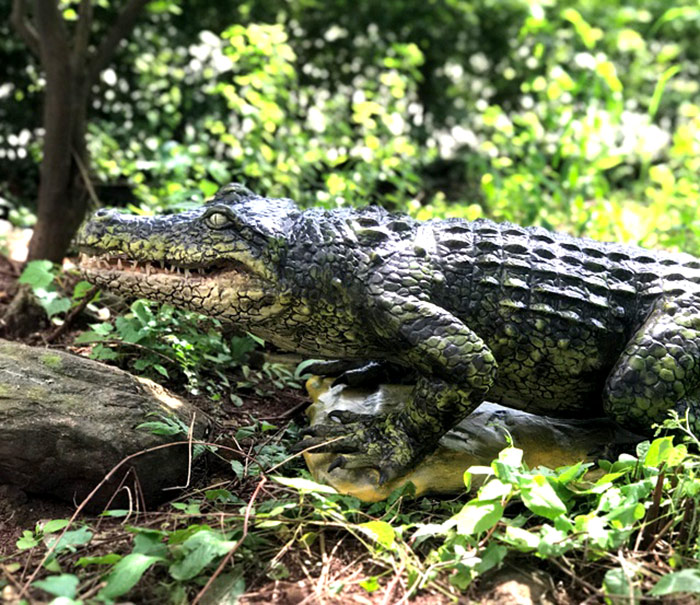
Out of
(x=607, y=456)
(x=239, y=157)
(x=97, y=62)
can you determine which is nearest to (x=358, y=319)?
(x=607, y=456)

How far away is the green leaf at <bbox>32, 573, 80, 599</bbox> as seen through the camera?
1.99 meters

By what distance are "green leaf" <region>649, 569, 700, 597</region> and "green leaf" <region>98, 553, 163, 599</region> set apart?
155 centimetres

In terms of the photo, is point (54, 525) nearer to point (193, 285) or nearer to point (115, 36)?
point (193, 285)

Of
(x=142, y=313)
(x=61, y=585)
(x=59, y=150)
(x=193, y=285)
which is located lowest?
(x=61, y=585)

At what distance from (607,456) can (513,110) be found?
7.90 m

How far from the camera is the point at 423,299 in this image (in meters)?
2.99

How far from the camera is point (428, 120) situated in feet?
31.6

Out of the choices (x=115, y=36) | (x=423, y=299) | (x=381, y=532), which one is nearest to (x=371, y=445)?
(x=381, y=532)

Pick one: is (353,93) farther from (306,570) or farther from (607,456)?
(306,570)

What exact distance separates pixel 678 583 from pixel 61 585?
1820 millimetres

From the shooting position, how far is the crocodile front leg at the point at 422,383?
2.88 m

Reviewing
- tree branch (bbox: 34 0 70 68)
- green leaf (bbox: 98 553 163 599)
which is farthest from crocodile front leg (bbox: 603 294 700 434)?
tree branch (bbox: 34 0 70 68)

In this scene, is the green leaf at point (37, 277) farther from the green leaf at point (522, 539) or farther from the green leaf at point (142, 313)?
the green leaf at point (522, 539)

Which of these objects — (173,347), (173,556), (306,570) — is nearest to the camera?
(173,556)
